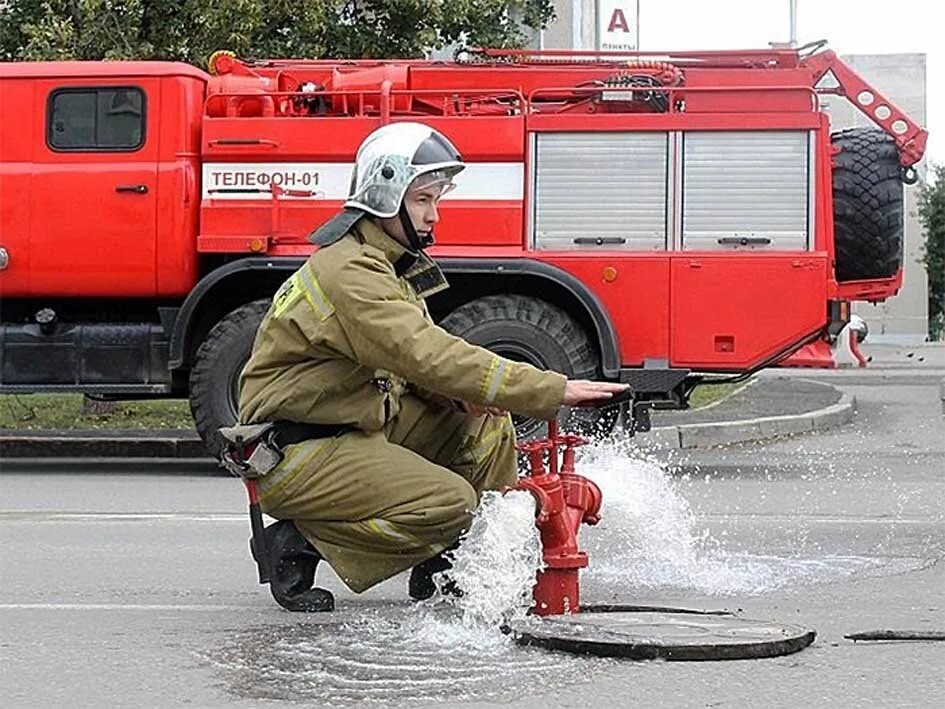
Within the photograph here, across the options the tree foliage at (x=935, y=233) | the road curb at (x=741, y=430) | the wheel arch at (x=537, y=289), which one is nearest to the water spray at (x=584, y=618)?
the wheel arch at (x=537, y=289)

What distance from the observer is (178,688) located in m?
5.35

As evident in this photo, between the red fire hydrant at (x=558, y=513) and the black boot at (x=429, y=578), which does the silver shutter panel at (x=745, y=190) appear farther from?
the red fire hydrant at (x=558, y=513)

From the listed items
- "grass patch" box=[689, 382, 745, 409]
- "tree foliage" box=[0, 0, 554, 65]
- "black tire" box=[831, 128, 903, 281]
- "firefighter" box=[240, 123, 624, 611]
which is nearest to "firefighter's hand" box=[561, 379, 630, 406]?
"firefighter" box=[240, 123, 624, 611]

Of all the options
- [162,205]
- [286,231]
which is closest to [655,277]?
[286,231]

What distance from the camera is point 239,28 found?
51.3ft

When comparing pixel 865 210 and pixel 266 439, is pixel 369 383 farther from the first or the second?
pixel 865 210

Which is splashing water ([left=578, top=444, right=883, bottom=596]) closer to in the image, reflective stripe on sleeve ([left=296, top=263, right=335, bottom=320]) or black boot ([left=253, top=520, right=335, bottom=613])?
black boot ([left=253, top=520, right=335, bottom=613])

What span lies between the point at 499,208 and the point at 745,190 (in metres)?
1.55

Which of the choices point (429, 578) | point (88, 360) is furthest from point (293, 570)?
point (88, 360)

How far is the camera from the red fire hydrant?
5.93 m

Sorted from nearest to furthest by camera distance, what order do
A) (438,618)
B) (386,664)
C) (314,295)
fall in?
(386,664)
(314,295)
(438,618)

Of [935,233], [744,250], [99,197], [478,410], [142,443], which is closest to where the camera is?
[478,410]

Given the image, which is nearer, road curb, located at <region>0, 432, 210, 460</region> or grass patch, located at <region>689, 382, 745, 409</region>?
road curb, located at <region>0, 432, 210, 460</region>

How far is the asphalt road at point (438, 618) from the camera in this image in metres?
5.26
